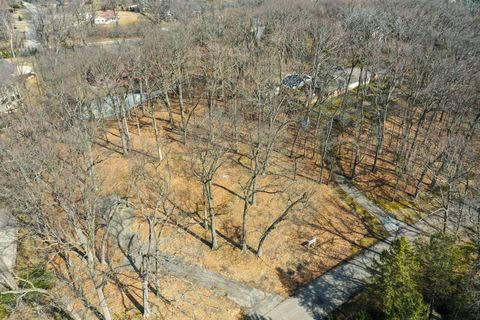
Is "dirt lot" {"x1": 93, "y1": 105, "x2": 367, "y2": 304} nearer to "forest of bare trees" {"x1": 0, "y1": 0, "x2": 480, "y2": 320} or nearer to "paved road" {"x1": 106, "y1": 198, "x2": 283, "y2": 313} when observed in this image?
"forest of bare trees" {"x1": 0, "y1": 0, "x2": 480, "y2": 320}

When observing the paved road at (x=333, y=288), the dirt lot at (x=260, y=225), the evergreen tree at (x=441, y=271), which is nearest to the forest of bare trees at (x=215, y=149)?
the dirt lot at (x=260, y=225)

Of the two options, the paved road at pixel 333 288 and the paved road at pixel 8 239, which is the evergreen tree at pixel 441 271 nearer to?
the paved road at pixel 333 288

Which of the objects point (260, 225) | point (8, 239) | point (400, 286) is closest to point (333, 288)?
point (400, 286)

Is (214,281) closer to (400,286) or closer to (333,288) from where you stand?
(333,288)

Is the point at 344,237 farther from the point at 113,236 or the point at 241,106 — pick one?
the point at 241,106

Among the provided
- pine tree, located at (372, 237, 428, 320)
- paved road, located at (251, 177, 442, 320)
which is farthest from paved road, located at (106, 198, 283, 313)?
pine tree, located at (372, 237, 428, 320)

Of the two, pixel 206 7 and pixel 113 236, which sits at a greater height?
pixel 206 7

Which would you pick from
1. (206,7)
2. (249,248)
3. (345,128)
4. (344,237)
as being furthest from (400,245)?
(206,7)
